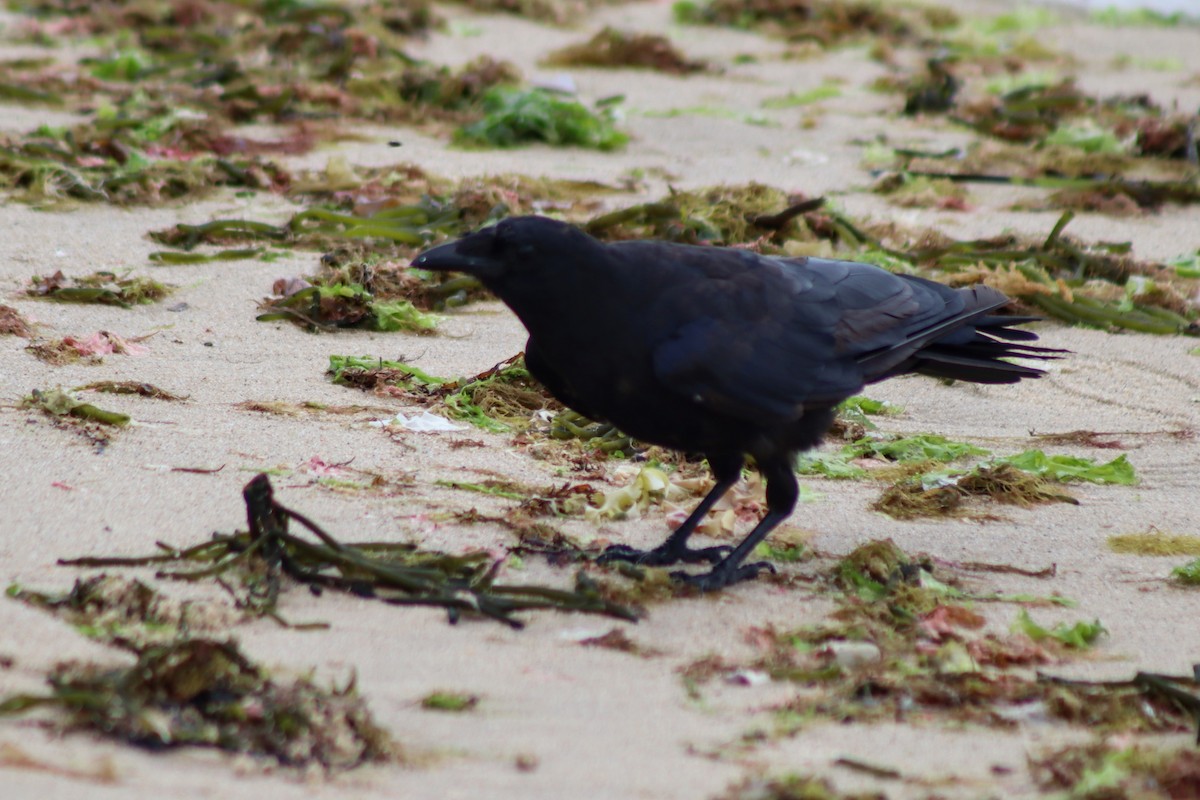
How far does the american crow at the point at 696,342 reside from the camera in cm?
393

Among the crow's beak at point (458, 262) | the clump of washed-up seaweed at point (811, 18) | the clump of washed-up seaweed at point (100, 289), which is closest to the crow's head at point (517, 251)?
the crow's beak at point (458, 262)

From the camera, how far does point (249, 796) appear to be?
2484mm

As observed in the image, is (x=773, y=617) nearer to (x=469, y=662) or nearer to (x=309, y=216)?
(x=469, y=662)

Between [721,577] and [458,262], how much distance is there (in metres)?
1.17

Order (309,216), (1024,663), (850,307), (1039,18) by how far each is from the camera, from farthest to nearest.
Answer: (1039,18)
(309,216)
(850,307)
(1024,663)

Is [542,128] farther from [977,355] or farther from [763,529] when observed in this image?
[763,529]

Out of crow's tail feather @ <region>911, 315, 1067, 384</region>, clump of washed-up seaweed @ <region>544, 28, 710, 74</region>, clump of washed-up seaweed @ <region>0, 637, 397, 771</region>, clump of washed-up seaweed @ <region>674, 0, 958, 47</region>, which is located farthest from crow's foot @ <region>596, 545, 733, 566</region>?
clump of washed-up seaweed @ <region>674, 0, 958, 47</region>

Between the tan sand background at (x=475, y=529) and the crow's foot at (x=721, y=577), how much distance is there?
5 centimetres

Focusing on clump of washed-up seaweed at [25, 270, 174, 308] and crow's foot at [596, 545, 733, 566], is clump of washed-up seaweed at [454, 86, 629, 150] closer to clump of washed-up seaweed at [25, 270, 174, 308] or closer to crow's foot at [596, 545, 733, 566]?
clump of washed-up seaweed at [25, 270, 174, 308]

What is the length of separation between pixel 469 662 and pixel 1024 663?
1.38 meters

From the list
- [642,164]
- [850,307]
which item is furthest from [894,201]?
[850,307]

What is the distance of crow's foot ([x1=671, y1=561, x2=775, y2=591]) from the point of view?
3.99 meters

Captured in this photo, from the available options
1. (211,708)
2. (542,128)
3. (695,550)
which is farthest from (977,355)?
(542,128)

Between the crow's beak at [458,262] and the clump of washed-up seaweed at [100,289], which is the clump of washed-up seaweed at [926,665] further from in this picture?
the clump of washed-up seaweed at [100,289]
